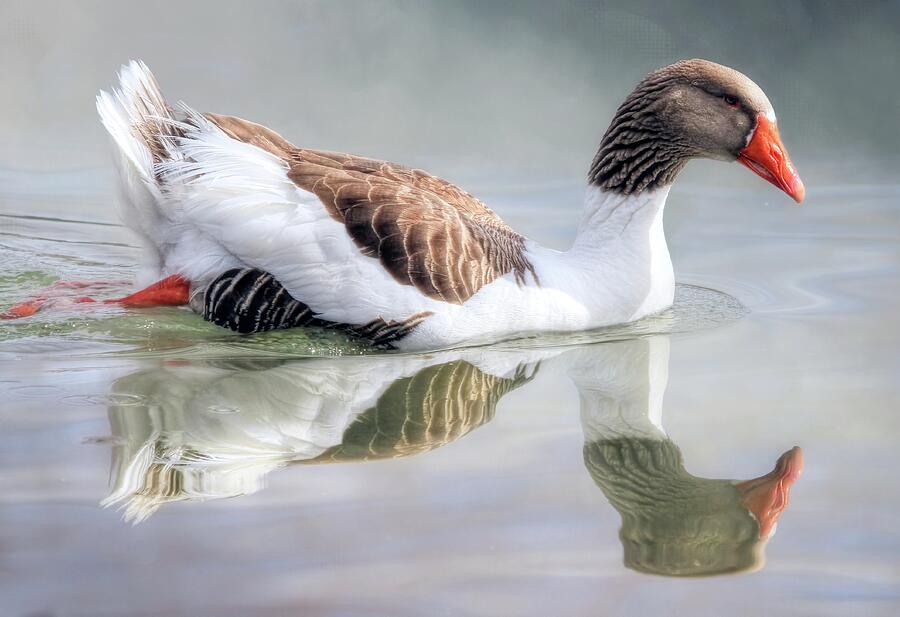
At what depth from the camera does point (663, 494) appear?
4.97 meters

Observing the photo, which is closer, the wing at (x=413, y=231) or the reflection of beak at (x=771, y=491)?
the reflection of beak at (x=771, y=491)

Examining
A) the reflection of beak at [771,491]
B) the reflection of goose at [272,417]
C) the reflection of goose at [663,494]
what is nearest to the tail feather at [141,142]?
the reflection of goose at [272,417]

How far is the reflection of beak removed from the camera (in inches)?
186

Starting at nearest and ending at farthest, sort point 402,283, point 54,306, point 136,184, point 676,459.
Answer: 1. point 676,459
2. point 402,283
3. point 136,184
4. point 54,306

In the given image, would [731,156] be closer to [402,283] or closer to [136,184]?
[402,283]

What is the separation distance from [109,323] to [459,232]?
6.57ft

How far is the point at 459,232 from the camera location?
6520mm

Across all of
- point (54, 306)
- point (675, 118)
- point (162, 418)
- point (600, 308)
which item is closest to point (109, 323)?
point (54, 306)

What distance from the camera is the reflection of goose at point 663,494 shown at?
4492 millimetres

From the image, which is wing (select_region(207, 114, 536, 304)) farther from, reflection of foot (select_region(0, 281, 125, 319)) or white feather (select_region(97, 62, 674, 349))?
reflection of foot (select_region(0, 281, 125, 319))

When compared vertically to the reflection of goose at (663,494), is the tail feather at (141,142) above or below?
above

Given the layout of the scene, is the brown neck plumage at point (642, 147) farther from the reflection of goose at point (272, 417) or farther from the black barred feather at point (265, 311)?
the black barred feather at point (265, 311)

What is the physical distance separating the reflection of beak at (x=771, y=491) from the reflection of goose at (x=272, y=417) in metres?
1.27

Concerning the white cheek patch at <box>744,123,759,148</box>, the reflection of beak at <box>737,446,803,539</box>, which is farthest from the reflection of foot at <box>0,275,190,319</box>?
the reflection of beak at <box>737,446,803,539</box>
